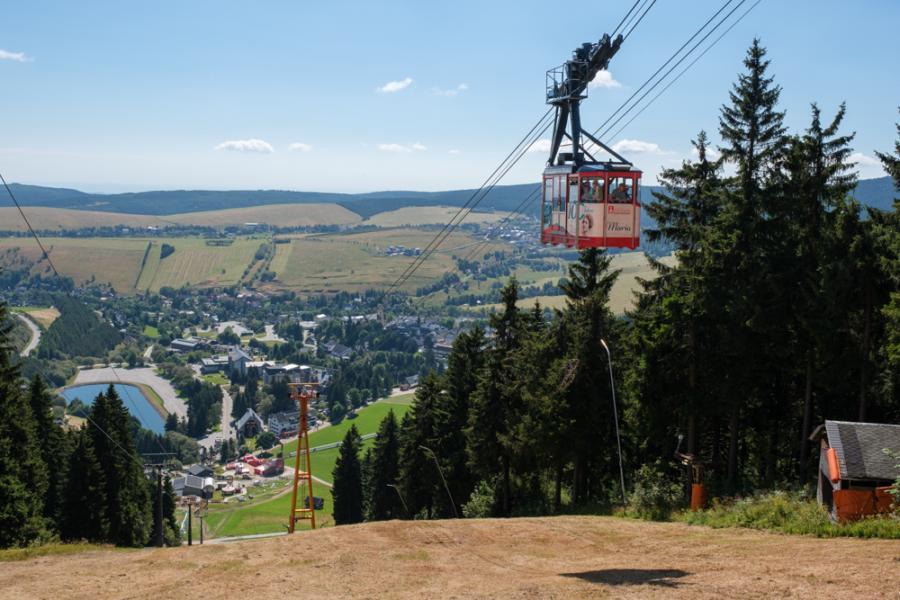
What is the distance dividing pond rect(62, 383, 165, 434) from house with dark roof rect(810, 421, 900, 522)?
153940mm

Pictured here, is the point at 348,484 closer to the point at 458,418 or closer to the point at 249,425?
the point at 458,418

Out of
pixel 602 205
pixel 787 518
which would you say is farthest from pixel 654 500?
pixel 602 205

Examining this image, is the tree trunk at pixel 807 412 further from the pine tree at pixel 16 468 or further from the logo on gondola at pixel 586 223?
the pine tree at pixel 16 468

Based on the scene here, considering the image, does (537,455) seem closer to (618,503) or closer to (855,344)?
(618,503)

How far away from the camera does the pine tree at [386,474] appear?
58.6 metres

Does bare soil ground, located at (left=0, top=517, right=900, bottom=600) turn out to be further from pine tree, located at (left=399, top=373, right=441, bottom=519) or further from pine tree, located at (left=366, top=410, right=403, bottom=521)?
pine tree, located at (left=366, top=410, right=403, bottom=521)

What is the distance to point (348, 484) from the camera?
6956cm

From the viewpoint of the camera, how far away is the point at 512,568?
58.4 ft

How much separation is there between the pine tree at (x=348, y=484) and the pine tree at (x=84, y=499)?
26.2 m

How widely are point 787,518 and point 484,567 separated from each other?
8515mm

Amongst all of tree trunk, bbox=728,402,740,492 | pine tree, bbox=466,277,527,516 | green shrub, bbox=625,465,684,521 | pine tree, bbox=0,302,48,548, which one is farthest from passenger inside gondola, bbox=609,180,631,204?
pine tree, bbox=0,302,48,548

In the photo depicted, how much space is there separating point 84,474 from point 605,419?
29421mm

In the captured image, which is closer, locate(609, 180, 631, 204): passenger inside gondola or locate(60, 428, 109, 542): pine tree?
locate(609, 180, 631, 204): passenger inside gondola

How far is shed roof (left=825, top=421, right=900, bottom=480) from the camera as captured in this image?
20.0 m
